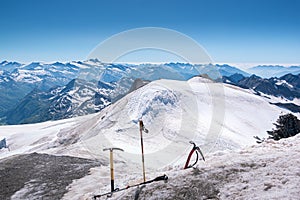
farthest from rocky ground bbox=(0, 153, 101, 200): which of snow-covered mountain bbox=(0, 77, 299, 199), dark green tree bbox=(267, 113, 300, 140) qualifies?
dark green tree bbox=(267, 113, 300, 140)

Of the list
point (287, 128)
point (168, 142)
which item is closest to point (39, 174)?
point (168, 142)

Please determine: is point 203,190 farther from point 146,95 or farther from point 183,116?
point 146,95

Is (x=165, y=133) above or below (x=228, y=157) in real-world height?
below

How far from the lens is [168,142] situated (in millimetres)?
42969

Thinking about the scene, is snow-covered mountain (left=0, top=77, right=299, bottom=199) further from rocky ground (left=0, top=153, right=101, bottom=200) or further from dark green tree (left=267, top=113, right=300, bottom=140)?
dark green tree (left=267, top=113, right=300, bottom=140)

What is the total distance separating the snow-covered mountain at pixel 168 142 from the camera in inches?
642

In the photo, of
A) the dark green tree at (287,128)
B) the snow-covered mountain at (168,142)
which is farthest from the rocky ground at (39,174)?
the dark green tree at (287,128)

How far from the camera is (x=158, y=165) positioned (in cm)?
2983

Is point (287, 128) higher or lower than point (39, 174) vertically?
higher

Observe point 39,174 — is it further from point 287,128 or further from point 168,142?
point 287,128

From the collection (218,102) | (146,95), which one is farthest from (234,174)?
(218,102)

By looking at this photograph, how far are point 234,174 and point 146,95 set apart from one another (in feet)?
152

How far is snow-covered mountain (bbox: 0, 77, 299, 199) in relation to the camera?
53.5ft

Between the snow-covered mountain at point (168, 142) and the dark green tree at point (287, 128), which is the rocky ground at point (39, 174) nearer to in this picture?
the snow-covered mountain at point (168, 142)
